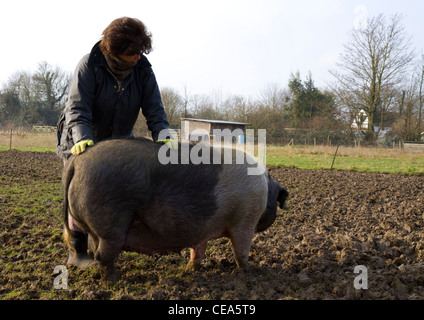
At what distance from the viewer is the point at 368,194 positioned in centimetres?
930

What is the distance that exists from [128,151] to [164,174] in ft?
1.20

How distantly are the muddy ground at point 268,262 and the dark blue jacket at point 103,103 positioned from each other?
1276 millimetres

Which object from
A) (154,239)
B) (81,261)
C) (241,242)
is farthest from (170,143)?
(81,261)

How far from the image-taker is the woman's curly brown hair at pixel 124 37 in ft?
10.5

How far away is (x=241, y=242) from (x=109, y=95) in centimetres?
193

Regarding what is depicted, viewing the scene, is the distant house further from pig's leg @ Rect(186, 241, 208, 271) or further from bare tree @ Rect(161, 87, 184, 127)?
pig's leg @ Rect(186, 241, 208, 271)

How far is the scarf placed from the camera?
3397 millimetres

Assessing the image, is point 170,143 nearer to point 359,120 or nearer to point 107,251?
point 107,251

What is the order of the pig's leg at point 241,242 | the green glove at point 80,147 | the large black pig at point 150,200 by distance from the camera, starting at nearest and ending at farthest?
1. the large black pig at point 150,200
2. the green glove at point 80,147
3. the pig's leg at point 241,242

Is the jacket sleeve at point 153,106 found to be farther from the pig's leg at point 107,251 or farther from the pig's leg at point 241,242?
the pig's leg at point 241,242

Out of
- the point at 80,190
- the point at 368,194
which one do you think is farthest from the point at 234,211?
the point at 368,194

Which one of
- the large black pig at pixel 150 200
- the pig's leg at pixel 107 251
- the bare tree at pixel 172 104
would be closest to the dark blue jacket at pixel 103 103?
the large black pig at pixel 150 200

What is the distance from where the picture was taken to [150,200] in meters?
3.11
